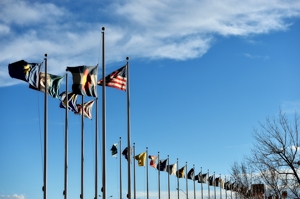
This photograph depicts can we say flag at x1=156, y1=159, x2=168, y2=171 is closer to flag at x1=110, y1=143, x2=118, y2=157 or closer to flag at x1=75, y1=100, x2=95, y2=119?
flag at x1=110, y1=143, x2=118, y2=157

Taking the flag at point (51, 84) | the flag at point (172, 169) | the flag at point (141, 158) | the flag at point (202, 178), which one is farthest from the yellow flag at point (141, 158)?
the flag at point (202, 178)

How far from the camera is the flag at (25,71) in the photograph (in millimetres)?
36031

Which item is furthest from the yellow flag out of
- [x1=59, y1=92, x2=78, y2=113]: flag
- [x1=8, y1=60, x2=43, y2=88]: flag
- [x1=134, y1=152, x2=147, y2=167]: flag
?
[x1=8, y1=60, x2=43, y2=88]: flag

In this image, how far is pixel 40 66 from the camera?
125ft

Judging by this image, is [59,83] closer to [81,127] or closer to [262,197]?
[81,127]

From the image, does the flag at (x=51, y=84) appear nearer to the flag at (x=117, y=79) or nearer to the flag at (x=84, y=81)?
the flag at (x=84, y=81)

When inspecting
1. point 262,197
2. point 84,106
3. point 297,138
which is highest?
point 84,106

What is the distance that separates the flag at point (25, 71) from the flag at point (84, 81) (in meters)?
2.41

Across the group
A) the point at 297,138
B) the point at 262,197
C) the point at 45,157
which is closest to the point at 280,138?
the point at 297,138

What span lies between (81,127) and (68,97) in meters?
2.95

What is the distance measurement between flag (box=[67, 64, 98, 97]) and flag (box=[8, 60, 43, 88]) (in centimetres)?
241

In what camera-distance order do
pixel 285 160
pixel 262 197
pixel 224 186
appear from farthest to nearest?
pixel 224 186
pixel 262 197
pixel 285 160

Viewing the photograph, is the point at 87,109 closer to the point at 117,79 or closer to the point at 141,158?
the point at 117,79

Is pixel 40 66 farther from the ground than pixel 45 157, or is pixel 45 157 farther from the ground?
pixel 40 66
